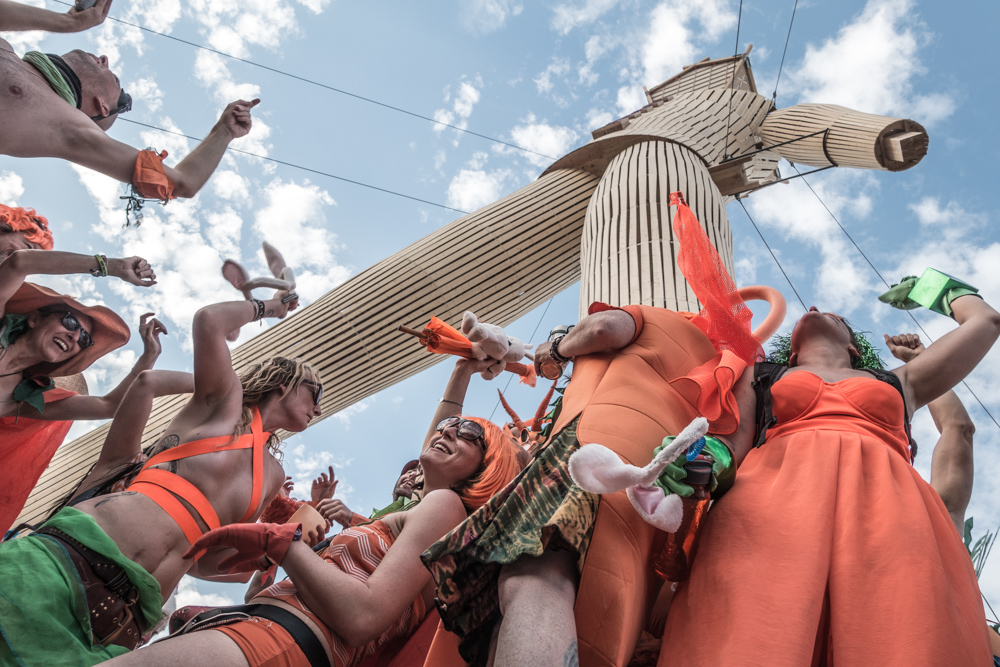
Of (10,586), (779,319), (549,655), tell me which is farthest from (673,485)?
(10,586)

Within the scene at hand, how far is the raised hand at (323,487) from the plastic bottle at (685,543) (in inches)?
84.2

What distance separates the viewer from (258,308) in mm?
2984

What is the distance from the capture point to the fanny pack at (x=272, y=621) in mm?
1907

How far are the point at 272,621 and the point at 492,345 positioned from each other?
166 centimetres

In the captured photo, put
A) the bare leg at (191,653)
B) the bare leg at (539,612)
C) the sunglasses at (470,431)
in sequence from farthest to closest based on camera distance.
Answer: the sunglasses at (470,431), the bare leg at (191,653), the bare leg at (539,612)

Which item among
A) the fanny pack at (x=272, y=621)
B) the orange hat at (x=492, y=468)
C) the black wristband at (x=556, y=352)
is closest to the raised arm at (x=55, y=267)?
the orange hat at (x=492, y=468)

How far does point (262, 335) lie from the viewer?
5957 mm

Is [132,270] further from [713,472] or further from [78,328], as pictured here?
[713,472]

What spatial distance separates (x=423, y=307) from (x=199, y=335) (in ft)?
9.11

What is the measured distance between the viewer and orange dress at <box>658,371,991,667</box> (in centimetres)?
155

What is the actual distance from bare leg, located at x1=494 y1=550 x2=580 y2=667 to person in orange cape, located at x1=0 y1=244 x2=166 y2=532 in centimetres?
224

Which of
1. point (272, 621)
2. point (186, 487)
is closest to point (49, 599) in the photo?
point (186, 487)

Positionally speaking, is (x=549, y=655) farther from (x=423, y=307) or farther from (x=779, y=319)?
(x=423, y=307)

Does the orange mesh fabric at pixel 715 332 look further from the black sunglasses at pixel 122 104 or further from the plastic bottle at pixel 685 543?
the black sunglasses at pixel 122 104
